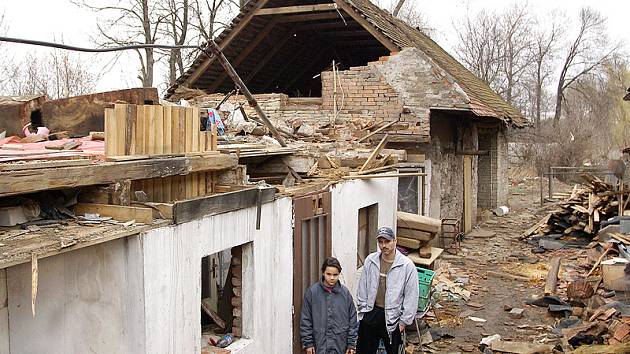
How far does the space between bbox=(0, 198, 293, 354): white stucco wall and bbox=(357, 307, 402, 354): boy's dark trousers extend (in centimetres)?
208

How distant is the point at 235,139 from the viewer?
9.02m

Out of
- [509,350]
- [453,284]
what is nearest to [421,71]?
[453,284]

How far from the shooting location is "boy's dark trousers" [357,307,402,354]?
6805 mm

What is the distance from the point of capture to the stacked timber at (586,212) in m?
15.8

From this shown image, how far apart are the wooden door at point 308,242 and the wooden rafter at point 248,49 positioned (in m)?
7.58

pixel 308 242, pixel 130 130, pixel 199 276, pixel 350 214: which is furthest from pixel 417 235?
pixel 130 130

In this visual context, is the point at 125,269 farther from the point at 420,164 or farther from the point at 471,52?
the point at 471,52

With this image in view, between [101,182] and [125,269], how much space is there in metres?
0.67

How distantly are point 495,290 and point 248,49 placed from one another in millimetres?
7811

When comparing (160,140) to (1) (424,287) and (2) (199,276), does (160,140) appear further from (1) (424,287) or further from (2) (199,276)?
(1) (424,287)

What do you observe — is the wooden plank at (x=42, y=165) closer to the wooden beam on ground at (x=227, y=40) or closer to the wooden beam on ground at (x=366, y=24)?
the wooden beam on ground at (x=227, y=40)

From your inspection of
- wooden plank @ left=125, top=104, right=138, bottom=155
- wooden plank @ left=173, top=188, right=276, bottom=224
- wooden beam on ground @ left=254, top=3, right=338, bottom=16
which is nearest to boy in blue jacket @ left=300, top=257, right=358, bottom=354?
wooden plank @ left=173, top=188, right=276, bottom=224

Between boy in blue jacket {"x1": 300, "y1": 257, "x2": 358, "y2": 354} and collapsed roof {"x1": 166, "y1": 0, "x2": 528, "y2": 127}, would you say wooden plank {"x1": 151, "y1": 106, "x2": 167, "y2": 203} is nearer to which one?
boy in blue jacket {"x1": 300, "y1": 257, "x2": 358, "y2": 354}

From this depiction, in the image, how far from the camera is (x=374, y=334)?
6930 millimetres
